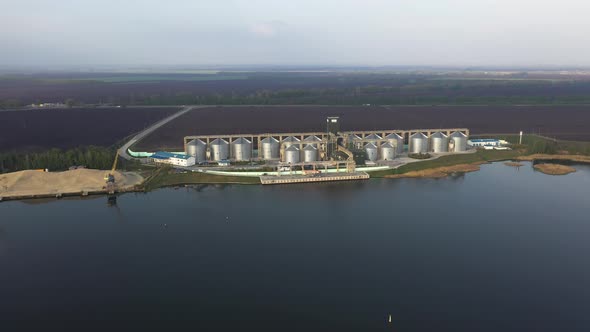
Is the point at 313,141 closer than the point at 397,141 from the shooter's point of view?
Yes

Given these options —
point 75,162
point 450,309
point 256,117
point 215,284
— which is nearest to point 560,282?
point 450,309

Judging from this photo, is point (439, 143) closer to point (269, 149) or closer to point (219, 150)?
point (269, 149)

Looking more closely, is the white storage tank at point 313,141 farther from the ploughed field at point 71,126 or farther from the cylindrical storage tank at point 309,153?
the ploughed field at point 71,126

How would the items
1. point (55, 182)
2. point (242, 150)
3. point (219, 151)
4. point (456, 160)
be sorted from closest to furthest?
point (55, 182) < point (219, 151) < point (242, 150) < point (456, 160)

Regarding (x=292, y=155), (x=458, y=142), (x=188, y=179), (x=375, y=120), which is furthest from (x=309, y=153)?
(x=375, y=120)

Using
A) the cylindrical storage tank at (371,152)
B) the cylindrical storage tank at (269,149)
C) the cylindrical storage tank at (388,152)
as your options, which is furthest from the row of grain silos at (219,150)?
the cylindrical storage tank at (388,152)

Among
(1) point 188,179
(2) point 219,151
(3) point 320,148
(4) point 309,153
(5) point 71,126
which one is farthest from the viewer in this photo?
(5) point 71,126

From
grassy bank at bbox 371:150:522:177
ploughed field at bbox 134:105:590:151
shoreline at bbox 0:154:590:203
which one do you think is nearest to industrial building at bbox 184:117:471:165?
grassy bank at bbox 371:150:522:177

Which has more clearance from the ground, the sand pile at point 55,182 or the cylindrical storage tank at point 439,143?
the cylindrical storage tank at point 439,143
